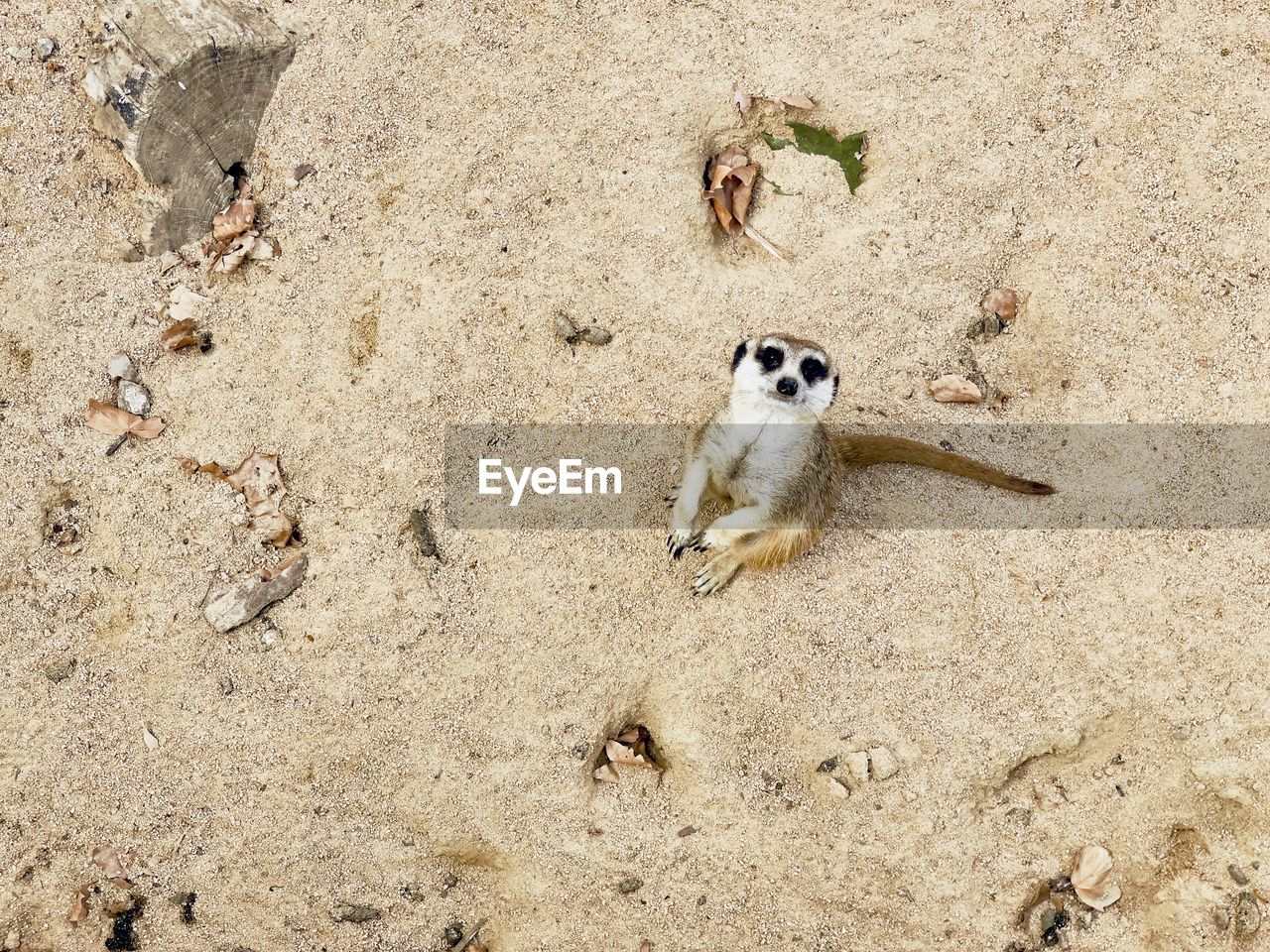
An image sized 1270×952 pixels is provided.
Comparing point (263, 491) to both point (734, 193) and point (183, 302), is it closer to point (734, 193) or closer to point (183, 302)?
point (183, 302)

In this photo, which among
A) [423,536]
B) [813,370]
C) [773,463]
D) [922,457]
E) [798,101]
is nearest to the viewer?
[813,370]

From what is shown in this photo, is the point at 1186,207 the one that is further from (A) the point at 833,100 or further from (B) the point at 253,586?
(B) the point at 253,586

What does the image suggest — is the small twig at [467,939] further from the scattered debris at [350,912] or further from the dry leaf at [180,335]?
the dry leaf at [180,335]

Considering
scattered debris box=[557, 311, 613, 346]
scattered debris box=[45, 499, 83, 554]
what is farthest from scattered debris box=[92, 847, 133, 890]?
scattered debris box=[557, 311, 613, 346]

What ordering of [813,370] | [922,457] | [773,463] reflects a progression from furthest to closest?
[922,457] < [773,463] < [813,370]

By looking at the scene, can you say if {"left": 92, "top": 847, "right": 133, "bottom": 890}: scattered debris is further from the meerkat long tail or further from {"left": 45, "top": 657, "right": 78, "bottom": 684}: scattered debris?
the meerkat long tail

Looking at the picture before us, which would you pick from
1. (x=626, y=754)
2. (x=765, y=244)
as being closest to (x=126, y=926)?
(x=626, y=754)

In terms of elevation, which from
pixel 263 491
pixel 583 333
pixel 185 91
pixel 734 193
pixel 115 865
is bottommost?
pixel 115 865
